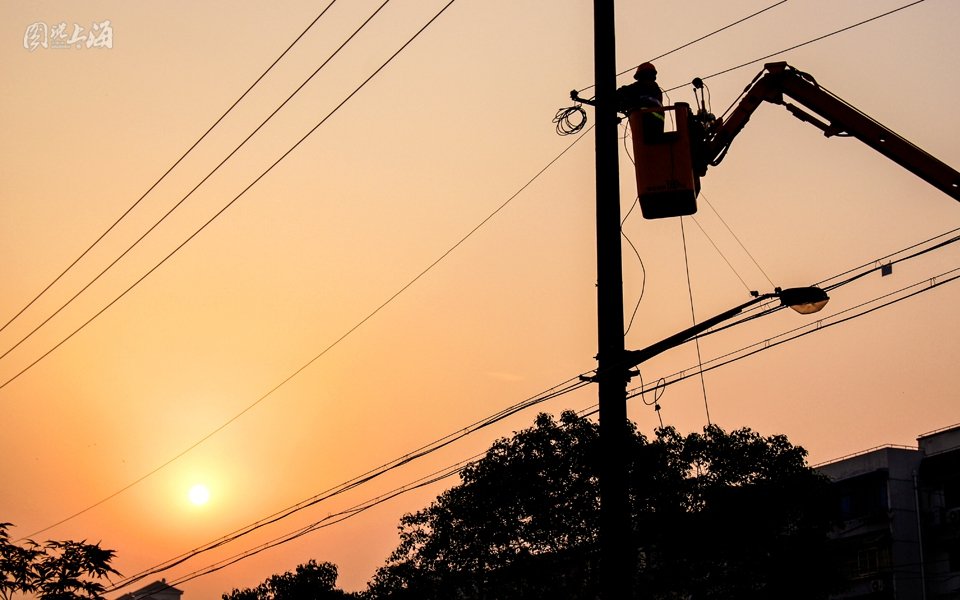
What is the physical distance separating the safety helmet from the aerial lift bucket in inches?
49.3

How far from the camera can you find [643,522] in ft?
116

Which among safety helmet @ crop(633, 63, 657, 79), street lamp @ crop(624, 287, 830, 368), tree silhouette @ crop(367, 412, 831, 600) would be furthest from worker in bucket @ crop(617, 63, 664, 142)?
tree silhouette @ crop(367, 412, 831, 600)

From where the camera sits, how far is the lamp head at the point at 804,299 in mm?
13930

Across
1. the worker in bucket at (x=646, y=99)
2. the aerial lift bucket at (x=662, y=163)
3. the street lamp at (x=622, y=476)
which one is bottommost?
the street lamp at (x=622, y=476)

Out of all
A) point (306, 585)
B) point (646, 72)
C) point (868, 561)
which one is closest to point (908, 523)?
point (868, 561)

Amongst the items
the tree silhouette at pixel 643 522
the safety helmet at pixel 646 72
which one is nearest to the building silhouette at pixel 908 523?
the tree silhouette at pixel 643 522

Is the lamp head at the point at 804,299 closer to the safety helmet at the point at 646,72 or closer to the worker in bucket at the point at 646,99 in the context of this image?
the worker in bucket at the point at 646,99

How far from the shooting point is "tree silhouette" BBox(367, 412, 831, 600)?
34.5 metres

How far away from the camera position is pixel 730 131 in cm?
1702

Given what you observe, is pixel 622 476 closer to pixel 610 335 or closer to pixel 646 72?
pixel 610 335

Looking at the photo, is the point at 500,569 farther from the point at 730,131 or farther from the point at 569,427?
the point at 730,131

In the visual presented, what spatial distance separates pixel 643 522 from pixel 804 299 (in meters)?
22.6

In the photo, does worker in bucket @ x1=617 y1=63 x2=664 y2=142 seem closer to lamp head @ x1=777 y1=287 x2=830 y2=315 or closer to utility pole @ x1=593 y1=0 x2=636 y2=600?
utility pole @ x1=593 y1=0 x2=636 y2=600

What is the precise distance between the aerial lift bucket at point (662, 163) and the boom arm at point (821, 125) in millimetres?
1721
